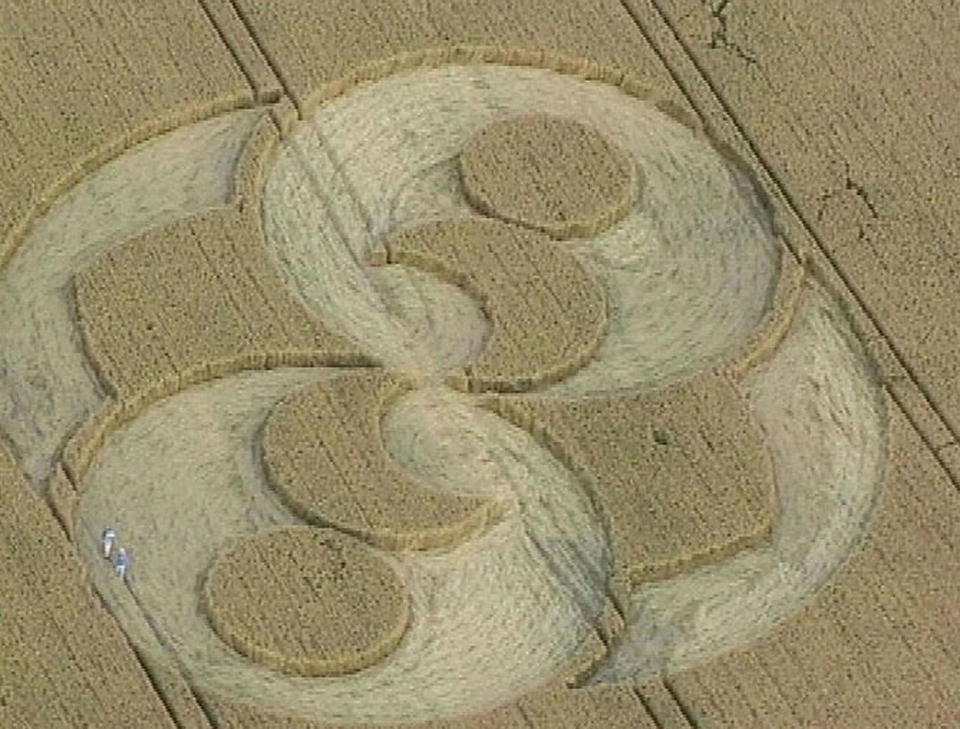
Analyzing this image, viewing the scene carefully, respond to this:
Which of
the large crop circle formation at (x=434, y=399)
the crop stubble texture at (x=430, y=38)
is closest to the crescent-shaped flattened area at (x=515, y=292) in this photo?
the large crop circle formation at (x=434, y=399)

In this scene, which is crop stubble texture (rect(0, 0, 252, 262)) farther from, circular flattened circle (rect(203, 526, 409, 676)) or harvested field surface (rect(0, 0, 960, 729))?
circular flattened circle (rect(203, 526, 409, 676))

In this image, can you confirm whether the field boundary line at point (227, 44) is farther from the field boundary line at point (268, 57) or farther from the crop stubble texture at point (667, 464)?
the crop stubble texture at point (667, 464)

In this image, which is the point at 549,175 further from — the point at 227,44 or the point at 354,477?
the point at 354,477

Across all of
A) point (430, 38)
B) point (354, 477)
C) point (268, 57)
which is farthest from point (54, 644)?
point (430, 38)

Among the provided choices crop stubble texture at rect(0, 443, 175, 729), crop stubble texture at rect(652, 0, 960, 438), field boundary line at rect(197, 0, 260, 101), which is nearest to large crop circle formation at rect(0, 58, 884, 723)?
crop stubble texture at rect(0, 443, 175, 729)

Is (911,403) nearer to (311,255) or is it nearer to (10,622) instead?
(311,255)

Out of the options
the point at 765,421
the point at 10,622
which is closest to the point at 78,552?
the point at 10,622

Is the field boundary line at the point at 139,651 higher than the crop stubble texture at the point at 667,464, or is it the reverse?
the field boundary line at the point at 139,651

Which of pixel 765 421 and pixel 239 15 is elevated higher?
pixel 239 15
